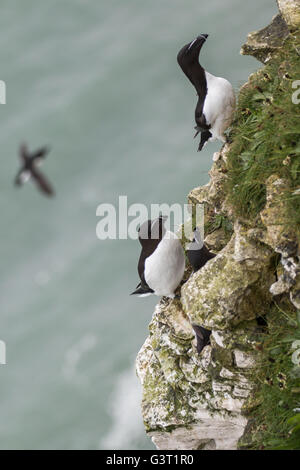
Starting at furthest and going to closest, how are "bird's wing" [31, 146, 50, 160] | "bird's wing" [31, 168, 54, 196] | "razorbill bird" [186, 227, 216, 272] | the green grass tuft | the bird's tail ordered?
the bird's tail → "razorbill bird" [186, 227, 216, 272] → the green grass tuft → "bird's wing" [31, 146, 50, 160] → "bird's wing" [31, 168, 54, 196]

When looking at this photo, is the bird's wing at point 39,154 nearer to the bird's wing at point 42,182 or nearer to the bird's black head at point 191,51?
the bird's wing at point 42,182

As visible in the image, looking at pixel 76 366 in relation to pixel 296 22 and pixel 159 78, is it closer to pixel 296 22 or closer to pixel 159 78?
pixel 159 78

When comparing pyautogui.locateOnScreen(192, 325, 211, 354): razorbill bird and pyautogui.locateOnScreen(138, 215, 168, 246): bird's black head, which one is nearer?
pyautogui.locateOnScreen(192, 325, 211, 354): razorbill bird

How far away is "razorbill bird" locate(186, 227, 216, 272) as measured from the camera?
7.02 metres

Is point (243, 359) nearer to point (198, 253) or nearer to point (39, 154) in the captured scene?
point (198, 253)

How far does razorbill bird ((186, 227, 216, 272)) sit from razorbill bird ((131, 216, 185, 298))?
0.19 meters

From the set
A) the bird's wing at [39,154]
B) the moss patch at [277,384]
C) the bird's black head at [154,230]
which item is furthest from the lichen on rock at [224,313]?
the bird's wing at [39,154]

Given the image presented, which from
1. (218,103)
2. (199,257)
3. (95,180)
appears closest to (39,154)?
(199,257)

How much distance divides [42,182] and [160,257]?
4247 mm

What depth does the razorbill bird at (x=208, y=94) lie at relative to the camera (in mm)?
7590

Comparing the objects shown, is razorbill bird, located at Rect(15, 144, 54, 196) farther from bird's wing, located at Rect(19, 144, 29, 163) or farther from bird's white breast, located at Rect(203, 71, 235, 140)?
bird's white breast, located at Rect(203, 71, 235, 140)

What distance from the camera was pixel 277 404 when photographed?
250 inches

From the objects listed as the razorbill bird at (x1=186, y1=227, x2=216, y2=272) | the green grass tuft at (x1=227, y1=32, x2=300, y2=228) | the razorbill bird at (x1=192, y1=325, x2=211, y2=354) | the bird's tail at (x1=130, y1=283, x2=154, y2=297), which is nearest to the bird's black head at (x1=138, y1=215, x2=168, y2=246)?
the razorbill bird at (x1=186, y1=227, x2=216, y2=272)

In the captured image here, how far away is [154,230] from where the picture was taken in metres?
7.18
